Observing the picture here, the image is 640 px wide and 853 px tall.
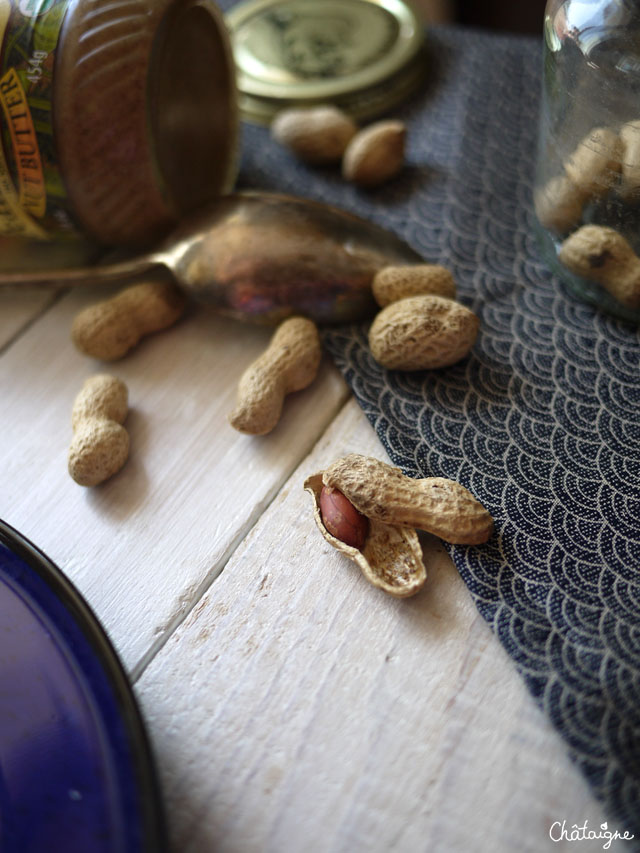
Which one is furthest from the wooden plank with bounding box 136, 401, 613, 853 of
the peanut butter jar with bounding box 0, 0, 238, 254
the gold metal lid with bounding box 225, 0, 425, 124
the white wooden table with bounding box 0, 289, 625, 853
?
the gold metal lid with bounding box 225, 0, 425, 124

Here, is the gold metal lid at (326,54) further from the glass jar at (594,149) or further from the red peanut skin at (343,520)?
the red peanut skin at (343,520)

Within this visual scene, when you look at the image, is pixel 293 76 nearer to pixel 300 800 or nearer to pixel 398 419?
pixel 398 419

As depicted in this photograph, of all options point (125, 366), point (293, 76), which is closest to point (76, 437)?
point (125, 366)

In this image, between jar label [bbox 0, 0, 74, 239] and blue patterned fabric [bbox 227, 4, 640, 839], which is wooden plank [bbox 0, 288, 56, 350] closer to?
jar label [bbox 0, 0, 74, 239]

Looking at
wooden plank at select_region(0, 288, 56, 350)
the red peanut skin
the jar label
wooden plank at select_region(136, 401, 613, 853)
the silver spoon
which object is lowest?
wooden plank at select_region(136, 401, 613, 853)

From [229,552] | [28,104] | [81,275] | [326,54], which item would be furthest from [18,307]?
[326,54]

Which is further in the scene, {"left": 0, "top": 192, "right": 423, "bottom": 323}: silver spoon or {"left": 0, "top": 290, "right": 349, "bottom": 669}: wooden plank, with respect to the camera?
{"left": 0, "top": 192, "right": 423, "bottom": 323}: silver spoon

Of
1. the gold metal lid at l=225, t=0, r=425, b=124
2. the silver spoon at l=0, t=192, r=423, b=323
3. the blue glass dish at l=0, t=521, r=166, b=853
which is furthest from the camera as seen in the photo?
the gold metal lid at l=225, t=0, r=425, b=124

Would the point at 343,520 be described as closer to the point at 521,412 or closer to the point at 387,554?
the point at 387,554
